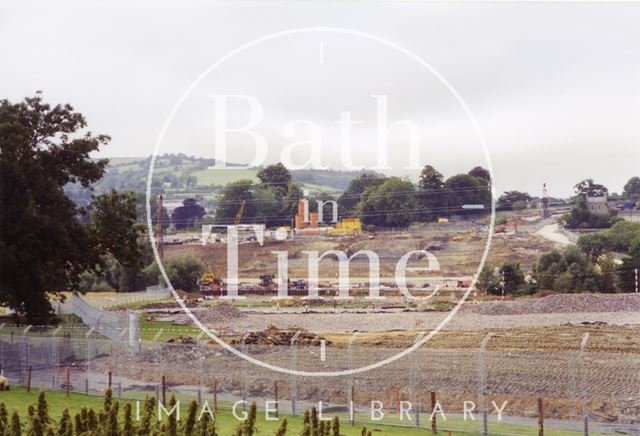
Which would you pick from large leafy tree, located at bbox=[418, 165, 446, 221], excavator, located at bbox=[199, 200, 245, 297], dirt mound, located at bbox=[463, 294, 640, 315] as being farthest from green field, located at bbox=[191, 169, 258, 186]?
dirt mound, located at bbox=[463, 294, 640, 315]

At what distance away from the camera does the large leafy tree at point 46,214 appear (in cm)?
2816

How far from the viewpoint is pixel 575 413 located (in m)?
19.6

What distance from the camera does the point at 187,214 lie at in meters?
94.6

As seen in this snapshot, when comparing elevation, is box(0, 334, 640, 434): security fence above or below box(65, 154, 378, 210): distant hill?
below

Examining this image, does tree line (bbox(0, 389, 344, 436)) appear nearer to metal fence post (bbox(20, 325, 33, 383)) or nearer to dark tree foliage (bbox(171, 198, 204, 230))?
metal fence post (bbox(20, 325, 33, 383))

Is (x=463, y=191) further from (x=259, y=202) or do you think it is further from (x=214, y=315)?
(x=214, y=315)

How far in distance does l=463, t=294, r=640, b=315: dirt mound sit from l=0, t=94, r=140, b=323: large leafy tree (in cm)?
2309

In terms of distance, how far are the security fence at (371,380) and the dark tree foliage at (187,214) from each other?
65716 mm

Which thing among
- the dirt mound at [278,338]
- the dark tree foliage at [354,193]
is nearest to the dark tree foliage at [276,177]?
the dark tree foliage at [354,193]

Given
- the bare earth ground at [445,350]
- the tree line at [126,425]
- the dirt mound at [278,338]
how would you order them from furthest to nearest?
the dirt mound at [278,338], the bare earth ground at [445,350], the tree line at [126,425]

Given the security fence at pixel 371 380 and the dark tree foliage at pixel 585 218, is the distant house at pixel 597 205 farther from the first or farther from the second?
the security fence at pixel 371 380

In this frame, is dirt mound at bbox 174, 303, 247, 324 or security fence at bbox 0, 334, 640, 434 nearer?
security fence at bbox 0, 334, 640, 434

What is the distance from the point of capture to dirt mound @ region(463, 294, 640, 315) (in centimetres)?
4816

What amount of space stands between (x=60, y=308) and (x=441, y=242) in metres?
51.1
